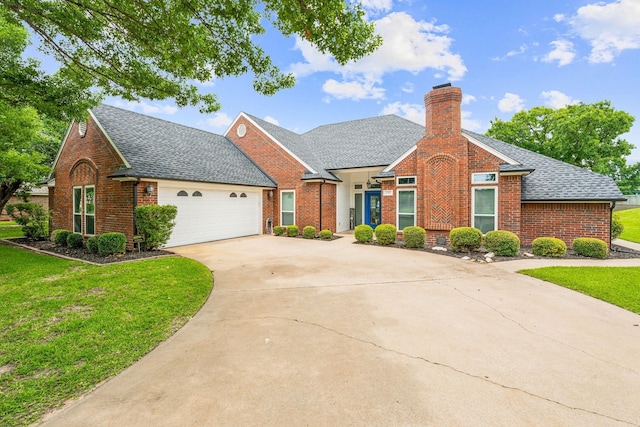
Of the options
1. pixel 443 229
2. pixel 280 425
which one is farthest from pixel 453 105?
pixel 280 425

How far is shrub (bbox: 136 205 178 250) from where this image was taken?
30.7 feet

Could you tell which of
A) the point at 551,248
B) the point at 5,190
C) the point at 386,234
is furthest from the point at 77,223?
the point at 551,248

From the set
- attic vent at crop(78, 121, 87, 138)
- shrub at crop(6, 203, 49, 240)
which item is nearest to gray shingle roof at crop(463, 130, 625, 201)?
attic vent at crop(78, 121, 87, 138)

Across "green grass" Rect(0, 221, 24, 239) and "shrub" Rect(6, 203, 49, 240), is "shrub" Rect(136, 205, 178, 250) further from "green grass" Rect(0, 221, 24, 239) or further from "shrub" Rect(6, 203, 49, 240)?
"green grass" Rect(0, 221, 24, 239)

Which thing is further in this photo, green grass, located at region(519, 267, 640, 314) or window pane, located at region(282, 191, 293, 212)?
window pane, located at region(282, 191, 293, 212)

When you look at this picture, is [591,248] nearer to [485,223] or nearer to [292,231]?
[485,223]

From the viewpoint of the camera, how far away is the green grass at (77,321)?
273 centimetres

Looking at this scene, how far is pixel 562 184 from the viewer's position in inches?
417

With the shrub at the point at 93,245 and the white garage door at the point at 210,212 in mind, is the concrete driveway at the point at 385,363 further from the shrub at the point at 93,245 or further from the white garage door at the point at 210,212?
the white garage door at the point at 210,212

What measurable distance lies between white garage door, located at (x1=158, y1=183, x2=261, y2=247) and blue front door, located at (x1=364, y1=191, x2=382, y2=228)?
21.9 feet

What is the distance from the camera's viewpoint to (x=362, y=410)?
7.88 feet

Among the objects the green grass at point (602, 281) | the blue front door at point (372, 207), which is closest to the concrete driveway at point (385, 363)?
the green grass at point (602, 281)

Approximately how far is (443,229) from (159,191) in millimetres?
11325

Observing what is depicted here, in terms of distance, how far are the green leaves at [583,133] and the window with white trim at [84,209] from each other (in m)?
32.4
